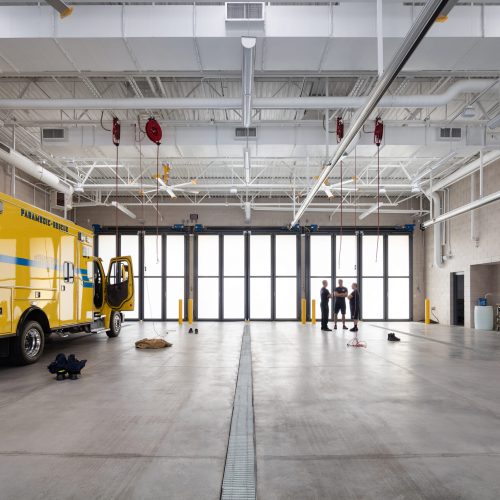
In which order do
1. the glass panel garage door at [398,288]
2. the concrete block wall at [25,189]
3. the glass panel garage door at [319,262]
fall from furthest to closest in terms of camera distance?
the glass panel garage door at [398,288] → the glass panel garage door at [319,262] → the concrete block wall at [25,189]

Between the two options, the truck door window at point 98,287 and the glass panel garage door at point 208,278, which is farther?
the glass panel garage door at point 208,278

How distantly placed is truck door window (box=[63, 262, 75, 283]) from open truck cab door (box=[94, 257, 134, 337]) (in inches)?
83.2

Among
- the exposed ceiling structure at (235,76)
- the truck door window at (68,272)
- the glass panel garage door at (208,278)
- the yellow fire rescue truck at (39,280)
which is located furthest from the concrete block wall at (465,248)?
the truck door window at (68,272)

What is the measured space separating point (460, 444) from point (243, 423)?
1955 mm

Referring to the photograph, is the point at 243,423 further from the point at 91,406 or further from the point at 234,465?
the point at 91,406

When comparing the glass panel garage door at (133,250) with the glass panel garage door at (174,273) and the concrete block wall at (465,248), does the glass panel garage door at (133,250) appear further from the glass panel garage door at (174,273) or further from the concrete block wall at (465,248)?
the concrete block wall at (465,248)

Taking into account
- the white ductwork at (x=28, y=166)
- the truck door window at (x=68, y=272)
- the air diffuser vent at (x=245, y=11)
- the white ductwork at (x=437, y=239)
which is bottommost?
the truck door window at (x=68, y=272)

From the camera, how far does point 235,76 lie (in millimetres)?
9695

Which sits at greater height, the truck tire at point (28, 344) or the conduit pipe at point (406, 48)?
the conduit pipe at point (406, 48)

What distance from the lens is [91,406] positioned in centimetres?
532

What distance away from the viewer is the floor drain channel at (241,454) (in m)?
3.11

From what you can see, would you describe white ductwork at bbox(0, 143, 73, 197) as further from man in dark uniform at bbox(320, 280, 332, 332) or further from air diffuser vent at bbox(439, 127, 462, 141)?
air diffuser vent at bbox(439, 127, 462, 141)

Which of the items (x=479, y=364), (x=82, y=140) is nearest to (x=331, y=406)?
(x=479, y=364)

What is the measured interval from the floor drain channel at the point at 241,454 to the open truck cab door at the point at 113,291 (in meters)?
7.70
